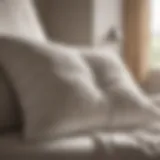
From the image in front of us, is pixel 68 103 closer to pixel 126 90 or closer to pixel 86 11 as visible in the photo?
pixel 126 90

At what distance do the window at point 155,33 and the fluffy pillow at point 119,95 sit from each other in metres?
1.35

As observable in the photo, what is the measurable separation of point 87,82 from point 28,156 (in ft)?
1.31

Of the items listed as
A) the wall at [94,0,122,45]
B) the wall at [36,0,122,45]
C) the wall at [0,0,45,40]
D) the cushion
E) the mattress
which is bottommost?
the mattress

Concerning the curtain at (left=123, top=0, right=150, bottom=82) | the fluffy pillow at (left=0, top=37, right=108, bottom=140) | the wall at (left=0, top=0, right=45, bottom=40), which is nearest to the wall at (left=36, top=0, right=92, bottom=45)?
the curtain at (left=123, top=0, right=150, bottom=82)

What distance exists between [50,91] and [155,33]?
1.82 meters

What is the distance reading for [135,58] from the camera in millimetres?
2902

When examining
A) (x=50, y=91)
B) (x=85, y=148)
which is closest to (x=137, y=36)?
(x=50, y=91)

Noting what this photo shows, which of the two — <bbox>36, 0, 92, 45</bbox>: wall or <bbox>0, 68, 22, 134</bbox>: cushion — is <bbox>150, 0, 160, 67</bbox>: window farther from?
<bbox>0, 68, 22, 134</bbox>: cushion

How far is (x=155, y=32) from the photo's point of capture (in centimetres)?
303

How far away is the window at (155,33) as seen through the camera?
2.98m

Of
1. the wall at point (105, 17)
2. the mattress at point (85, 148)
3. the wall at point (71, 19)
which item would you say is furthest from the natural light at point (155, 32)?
the mattress at point (85, 148)

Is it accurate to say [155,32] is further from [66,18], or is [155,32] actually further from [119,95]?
[119,95]

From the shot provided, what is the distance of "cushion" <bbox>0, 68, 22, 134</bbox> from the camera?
1.44 metres

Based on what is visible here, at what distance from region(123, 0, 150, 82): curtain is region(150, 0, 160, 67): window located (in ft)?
0.36
